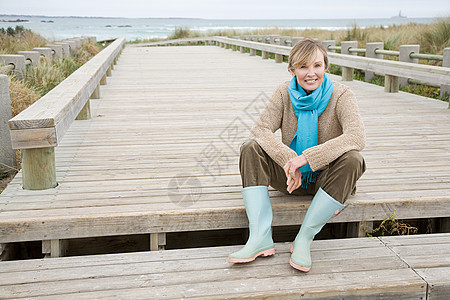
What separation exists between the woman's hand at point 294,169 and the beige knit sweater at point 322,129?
3 centimetres

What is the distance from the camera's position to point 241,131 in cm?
422

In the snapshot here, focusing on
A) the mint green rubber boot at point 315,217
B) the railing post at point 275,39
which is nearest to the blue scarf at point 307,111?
the mint green rubber boot at point 315,217

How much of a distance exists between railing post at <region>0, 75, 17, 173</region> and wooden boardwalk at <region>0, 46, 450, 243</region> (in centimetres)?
35

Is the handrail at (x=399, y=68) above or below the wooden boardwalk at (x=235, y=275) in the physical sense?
above

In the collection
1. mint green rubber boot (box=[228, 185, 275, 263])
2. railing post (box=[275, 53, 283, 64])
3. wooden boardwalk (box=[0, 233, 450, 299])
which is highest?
railing post (box=[275, 53, 283, 64])

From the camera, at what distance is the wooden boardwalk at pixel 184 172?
2416 millimetres

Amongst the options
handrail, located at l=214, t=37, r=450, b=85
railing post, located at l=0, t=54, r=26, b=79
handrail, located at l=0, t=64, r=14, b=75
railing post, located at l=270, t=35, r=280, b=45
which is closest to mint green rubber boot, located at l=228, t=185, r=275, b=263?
A: handrail, located at l=214, t=37, r=450, b=85

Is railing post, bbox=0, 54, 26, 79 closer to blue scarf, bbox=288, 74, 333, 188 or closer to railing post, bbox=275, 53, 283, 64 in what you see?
blue scarf, bbox=288, 74, 333, 188

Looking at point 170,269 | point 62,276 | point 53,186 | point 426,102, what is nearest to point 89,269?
point 62,276

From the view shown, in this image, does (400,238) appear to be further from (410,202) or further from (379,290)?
(379,290)

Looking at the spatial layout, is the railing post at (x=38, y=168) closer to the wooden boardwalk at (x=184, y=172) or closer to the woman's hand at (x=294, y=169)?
the wooden boardwalk at (x=184, y=172)

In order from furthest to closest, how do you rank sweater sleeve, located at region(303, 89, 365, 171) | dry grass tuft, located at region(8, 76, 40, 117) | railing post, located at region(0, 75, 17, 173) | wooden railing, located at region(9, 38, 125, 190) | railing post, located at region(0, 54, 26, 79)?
railing post, located at region(0, 54, 26, 79), dry grass tuft, located at region(8, 76, 40, 117), railing post, located at region(0, 75, 17, 173), wooden railing, located at region(9, 38, 125, 190), sweater sleeve, located at region(303, 89, 365, 171)

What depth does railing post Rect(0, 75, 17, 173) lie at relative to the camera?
340 cm

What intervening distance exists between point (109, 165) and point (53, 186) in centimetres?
49
